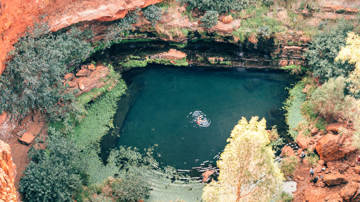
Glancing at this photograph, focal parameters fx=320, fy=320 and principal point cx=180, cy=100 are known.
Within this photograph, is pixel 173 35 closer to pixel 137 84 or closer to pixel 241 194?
pixel 137 84

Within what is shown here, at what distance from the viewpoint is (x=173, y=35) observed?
74.8 ft

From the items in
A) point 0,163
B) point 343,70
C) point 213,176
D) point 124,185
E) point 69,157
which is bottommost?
point 213,176

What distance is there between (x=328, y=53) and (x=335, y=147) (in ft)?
21.2

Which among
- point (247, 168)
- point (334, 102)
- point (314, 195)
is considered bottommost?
point (314, 195)

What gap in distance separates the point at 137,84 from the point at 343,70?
13.3 metres

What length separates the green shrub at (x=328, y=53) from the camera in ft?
65.1

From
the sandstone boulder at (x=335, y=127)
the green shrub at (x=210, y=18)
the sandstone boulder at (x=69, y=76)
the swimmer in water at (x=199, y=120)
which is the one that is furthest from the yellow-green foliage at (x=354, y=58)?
the sandstone boulder at (x=69, y=76)

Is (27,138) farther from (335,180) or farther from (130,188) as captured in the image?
(335,180)

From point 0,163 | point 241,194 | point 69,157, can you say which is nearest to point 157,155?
point 69,157

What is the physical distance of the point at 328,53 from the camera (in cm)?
2064

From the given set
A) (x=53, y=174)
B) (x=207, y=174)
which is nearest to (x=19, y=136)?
(x=53, y=174)

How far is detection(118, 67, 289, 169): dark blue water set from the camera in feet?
64.9

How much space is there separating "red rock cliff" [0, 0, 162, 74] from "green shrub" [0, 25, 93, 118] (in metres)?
0.58

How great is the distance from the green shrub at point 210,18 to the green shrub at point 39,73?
27.4 ft
